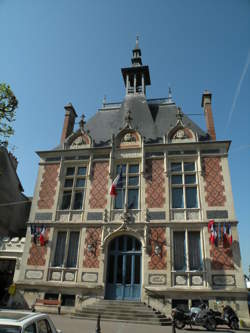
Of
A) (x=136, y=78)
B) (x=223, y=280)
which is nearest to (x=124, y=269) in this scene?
(x=223, y=280)

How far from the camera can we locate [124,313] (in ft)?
33.3

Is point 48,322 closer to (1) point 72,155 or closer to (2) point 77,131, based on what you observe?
(1) point 72,155

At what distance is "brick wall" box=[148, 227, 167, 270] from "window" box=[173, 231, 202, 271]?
0.56 meters

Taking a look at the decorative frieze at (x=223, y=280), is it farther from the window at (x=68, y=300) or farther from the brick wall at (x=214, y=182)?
the window at (x=68, y=300)

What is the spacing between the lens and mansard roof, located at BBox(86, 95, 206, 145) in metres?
15.9

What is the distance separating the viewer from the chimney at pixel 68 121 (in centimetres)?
1699

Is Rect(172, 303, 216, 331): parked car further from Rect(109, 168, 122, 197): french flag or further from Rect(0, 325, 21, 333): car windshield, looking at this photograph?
Rect(0, 325, 21, 333): car windshield

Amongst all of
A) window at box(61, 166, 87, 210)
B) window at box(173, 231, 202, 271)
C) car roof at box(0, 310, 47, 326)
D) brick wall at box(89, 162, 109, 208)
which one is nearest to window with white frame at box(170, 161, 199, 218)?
window at box(173, 231, 202, 271)

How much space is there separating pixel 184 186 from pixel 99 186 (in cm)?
474

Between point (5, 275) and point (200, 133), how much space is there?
14.7 m

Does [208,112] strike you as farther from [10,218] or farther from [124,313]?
[10,218]

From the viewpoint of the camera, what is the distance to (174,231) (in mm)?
12453

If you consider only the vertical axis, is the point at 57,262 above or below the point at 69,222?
below

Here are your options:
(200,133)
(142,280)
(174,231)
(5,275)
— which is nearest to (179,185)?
(174,231)
